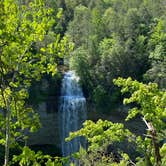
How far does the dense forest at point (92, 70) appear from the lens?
29.1ft

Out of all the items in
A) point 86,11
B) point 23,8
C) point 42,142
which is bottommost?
point 42,142

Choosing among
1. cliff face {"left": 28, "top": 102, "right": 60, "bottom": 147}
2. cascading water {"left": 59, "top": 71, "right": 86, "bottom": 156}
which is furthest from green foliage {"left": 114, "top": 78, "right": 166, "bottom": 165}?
cliff face {"left": 28, "top": 102, "right": 60, "bottom": 147}

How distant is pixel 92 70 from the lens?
113ft

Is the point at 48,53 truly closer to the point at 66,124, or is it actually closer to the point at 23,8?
the point at 23,8

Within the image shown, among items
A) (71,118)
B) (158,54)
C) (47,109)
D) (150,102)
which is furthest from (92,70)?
(150,102)

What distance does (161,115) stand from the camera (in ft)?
31.8

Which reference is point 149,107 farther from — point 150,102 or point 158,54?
point 158,54

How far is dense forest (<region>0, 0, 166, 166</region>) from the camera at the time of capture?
29.1 ft

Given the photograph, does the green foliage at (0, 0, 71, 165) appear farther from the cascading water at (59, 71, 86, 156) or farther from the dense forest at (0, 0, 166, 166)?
the cascading water at (59, 71, 86, 156)

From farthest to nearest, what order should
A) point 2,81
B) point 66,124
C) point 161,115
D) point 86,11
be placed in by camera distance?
point 86,11, point 66,124, point 161,115, point 2,81

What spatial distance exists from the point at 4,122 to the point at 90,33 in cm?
3113

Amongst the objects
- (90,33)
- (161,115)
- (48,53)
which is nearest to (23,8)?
(48,53)

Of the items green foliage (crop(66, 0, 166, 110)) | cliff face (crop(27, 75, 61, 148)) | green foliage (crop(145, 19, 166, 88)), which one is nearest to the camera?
green foliage (crop(145, 19, 166, 88))

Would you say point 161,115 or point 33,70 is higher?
point 33,70
